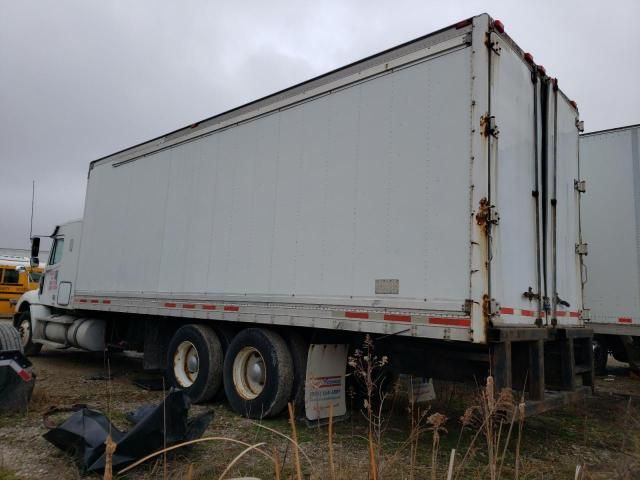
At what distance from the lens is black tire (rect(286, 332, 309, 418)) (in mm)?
6125

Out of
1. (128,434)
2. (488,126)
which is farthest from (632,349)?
(128,434)

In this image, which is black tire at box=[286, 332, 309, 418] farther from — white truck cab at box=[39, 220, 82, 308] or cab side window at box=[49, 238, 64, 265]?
cab side window at box=[49, 238, 64, 265]

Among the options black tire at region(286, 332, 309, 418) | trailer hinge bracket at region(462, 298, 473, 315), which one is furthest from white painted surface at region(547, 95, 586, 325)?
black tire at region(286, 332, 309, 418)

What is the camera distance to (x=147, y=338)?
885cm

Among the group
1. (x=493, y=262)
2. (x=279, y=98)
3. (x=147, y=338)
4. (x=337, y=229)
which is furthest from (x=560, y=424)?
(x=147, y=338)

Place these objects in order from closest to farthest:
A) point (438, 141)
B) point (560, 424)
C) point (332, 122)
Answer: point (438, 141)
point (332, 122)
point (560, 424)

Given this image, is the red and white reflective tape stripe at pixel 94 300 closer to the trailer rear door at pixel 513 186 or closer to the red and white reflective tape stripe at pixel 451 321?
the red and white reflective tape stripe at pixel 451 321

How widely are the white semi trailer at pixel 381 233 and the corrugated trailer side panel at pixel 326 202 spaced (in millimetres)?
20

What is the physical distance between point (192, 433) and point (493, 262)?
2986 mm

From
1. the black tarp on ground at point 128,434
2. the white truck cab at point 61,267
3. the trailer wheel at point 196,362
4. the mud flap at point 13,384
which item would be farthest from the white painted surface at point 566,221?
the white truck cab at point 61,267

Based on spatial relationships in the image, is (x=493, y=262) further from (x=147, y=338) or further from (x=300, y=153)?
(x=147, y=338)

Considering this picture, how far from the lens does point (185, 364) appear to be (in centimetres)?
771

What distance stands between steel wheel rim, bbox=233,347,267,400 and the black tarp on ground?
1963 mm

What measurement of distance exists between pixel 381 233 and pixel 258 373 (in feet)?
7.99
